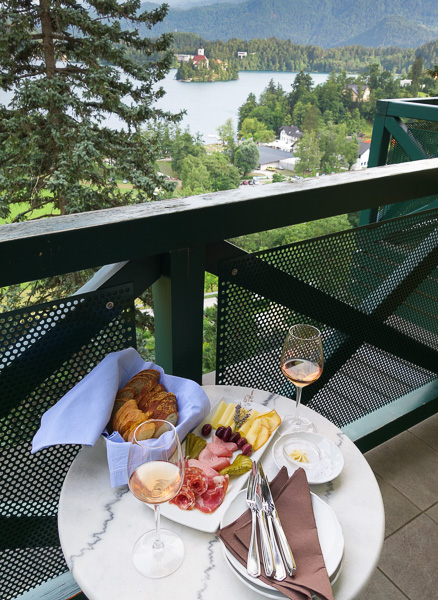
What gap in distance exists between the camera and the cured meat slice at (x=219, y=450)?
36.9 inches

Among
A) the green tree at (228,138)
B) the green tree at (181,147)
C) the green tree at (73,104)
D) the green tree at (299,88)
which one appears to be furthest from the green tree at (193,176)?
the green tree at (73,104)

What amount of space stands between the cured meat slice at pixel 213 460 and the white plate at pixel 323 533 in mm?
70

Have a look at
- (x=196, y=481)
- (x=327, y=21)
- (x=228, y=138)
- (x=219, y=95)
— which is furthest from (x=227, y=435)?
(x=327, y=21)

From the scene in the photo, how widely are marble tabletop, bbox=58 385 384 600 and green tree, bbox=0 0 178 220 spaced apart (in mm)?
13105

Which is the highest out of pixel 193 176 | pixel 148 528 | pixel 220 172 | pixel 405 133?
pixel 405 133

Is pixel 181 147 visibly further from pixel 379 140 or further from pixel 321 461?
pixel 321 461

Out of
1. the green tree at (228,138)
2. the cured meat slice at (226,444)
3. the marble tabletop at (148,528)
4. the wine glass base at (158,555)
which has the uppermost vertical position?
the cured meat slice at (226,444)

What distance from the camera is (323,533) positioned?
0.80 m

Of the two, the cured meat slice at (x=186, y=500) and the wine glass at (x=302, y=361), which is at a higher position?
the wine glass at (x=302, y=361)

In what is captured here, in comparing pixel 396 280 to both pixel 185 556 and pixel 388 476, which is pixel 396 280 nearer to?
pixel 388 476

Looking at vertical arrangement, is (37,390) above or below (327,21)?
below

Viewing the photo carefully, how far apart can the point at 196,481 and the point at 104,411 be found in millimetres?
202

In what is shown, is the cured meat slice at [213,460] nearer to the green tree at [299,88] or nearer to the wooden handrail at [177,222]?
the wooden handrail at [177,222]

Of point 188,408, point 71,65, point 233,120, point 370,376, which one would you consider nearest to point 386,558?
point 370,376
